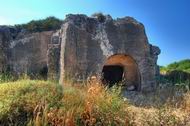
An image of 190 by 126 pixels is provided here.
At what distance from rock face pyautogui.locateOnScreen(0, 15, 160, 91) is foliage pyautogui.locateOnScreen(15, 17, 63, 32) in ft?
7.50

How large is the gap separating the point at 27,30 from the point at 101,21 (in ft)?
17.9

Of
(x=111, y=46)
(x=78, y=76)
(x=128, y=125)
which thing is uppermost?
(x=111, y=46)

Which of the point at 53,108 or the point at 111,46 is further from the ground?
the point at 111,46

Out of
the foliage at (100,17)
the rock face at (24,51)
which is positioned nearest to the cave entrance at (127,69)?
the foliage at (100,17)

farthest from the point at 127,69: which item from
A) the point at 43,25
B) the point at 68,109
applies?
the point at 68,109

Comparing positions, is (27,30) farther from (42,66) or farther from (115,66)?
(115,66)

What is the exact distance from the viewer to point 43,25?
25.2 metres

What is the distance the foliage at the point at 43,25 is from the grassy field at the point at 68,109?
1314 centimetres

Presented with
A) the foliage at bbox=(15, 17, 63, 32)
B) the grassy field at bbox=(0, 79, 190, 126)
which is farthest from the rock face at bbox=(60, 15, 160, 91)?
the grassy field at bbox=(0, 79, 190, 126)

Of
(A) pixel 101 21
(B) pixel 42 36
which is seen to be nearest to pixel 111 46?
(A) pixel 101 21

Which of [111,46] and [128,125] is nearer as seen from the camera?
[128,125]

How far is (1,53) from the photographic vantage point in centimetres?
2150

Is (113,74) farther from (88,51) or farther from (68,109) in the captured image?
(68,109)

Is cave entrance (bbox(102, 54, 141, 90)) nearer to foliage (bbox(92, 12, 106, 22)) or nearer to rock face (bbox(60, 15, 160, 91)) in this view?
rock face (bbox(60, 15, 160, 91))
